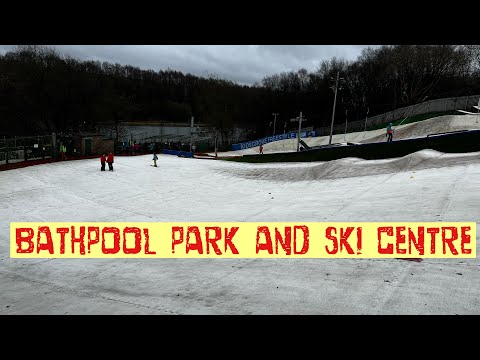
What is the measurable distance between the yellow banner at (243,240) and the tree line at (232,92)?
31.6m

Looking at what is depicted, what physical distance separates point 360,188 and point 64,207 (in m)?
13.2

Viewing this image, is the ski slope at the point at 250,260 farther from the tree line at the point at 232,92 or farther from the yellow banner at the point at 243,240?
the tree line at the point at 232,92

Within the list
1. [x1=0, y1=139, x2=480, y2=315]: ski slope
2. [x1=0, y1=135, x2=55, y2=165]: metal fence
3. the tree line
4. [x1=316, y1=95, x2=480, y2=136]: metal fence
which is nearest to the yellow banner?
[x1=0, y1=139, x2=480, y2=315]: ski slope

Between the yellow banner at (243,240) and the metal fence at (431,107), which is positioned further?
the metal fence at (431,107)

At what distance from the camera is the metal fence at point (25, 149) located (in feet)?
75.9

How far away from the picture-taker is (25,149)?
24266 millimetres

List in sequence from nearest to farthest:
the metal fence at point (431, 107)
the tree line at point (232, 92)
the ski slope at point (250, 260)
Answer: the ski slope at point (250, 260) < the metal fence at point (431, 107) < the tree line at point (232, 92)

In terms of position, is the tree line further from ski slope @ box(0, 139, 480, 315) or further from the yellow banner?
the yellow banner

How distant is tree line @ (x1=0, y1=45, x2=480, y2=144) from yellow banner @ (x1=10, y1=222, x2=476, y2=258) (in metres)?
31.6

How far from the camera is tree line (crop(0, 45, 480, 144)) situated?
51.2m

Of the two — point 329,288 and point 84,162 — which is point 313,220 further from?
point 84,162

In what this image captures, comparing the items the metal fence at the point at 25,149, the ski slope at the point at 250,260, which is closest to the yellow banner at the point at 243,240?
the ski slope at the point at 250,260

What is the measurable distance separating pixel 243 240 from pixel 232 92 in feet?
286
